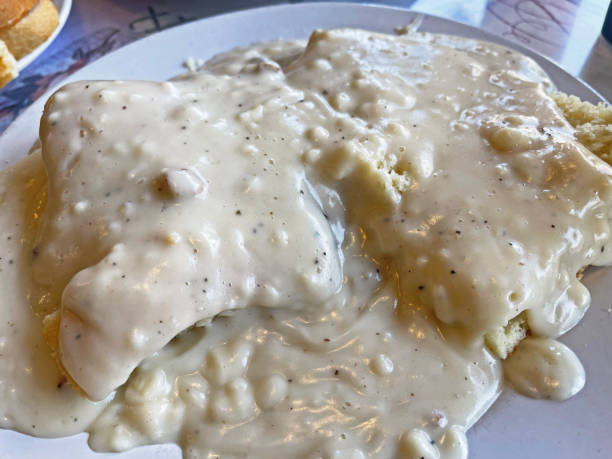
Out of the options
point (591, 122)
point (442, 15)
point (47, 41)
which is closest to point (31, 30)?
point (47, 41)

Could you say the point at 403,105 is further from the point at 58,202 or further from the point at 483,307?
the point at 58,202

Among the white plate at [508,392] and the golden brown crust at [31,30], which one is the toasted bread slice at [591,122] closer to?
the white plate at [508,392]

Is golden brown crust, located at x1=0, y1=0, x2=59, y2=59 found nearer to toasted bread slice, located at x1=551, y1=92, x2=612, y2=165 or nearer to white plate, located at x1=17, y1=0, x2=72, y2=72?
white plate, located at x1=17, y1=0, x2=72, y2=72

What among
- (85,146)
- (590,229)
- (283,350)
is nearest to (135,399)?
(283,350)

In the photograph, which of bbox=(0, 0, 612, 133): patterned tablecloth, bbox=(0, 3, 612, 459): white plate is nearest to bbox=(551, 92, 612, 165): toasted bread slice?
bbox=(0, 3, 612, 459): white plate

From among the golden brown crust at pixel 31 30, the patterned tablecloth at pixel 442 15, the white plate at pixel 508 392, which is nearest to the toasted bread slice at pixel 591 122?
the white plate at pixel 508 392
